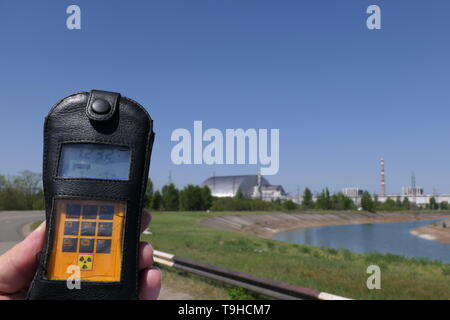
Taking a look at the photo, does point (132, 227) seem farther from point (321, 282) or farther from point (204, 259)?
point (204, 259)

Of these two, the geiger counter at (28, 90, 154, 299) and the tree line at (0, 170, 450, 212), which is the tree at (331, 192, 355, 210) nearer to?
the tree line at (0, 170, 450, 212)

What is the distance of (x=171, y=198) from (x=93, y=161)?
8689cm

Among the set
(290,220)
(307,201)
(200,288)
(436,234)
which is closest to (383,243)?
(436,234)

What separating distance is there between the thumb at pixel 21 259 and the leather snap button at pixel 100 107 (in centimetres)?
105

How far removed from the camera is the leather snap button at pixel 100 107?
8.93ft

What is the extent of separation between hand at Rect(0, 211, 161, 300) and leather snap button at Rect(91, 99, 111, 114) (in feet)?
2.96

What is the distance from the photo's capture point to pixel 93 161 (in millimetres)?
2818

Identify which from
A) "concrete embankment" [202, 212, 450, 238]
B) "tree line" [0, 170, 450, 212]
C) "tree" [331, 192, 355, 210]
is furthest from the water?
"tree" [331, 192, 355, 210]

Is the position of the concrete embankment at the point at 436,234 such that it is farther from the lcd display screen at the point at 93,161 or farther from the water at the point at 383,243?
the lcd display screen at the point at 93,161

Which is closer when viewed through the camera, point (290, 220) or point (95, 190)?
point (95, 190)

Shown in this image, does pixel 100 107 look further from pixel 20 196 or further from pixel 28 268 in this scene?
pixel 20 196

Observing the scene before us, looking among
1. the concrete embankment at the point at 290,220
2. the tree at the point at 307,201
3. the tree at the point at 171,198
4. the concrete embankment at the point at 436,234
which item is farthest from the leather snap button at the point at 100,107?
the tree at the point at 307,201
